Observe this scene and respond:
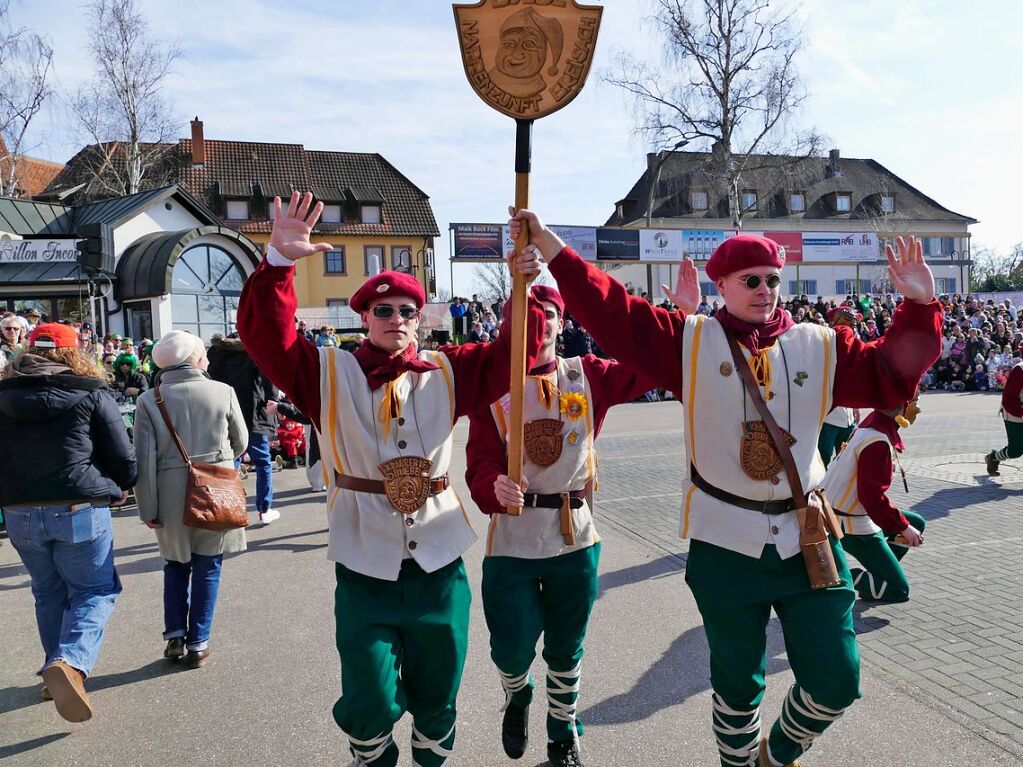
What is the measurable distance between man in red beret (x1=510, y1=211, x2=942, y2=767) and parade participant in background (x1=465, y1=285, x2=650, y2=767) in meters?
0.59

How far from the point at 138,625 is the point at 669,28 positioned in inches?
991

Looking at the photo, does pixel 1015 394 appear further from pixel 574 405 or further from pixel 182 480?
pixel 182 480

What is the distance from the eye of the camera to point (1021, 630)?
4.64 metres

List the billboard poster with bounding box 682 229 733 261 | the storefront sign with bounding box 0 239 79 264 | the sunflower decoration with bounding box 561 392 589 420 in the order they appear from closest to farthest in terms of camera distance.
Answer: the sunflower decoration with bounding box 561 392 589 420, the storefront sign with bounding box 0 239 79 264, the billboard poster with bounding box 682 229 733 261

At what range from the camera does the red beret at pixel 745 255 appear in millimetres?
2965

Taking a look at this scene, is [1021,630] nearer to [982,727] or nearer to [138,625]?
[982,727]

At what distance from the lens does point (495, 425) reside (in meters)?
3.53

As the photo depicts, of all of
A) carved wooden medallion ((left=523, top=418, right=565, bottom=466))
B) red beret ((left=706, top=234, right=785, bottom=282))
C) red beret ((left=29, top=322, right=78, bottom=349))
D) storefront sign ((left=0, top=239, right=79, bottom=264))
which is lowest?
carved wooden medallion ((left=523, top=418, right=565, bottom=466))

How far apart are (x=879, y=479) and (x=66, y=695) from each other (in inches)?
172

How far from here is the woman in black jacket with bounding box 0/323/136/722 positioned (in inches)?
158

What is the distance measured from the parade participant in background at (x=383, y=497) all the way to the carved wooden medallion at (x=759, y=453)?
3.10 feet

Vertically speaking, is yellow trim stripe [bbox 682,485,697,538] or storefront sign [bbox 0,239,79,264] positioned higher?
storefront sign [bbox 0,239,79,264]

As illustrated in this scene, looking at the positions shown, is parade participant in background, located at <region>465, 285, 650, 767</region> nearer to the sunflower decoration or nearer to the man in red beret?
the sunflower decoration

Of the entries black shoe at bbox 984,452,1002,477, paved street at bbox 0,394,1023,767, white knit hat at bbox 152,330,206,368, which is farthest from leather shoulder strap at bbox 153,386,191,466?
black shoe at bbox 984,452,1002,477
